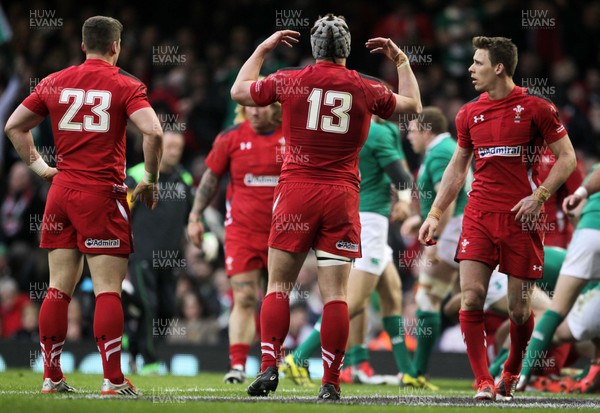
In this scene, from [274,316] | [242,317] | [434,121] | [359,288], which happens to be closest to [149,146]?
[274,316]

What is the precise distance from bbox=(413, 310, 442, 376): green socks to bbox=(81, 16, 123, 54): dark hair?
430 centimetres

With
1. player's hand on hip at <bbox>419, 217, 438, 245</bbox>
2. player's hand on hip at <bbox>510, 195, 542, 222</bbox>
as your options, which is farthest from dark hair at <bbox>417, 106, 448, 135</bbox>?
player's hand on hip at <bbox>510, 195, 542, 222</bbox>

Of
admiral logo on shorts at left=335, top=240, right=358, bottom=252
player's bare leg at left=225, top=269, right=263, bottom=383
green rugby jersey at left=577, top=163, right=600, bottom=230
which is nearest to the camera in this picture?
admiral logo on shorts at left=335, top=240, right=358, bottom=252

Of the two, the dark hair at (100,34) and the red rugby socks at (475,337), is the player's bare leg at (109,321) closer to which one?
the dark hair at (100,34)

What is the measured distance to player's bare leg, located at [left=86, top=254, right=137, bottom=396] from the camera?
24.2 ft

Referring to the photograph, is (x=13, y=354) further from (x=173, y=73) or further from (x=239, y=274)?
(x=173, y=73)

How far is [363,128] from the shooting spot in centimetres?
757

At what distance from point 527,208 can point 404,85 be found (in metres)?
1.22

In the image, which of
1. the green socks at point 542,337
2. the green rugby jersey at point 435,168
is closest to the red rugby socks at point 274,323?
the green socks at point 542,337

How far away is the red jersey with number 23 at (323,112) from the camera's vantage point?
7.46m

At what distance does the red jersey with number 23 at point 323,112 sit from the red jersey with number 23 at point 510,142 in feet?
2.90

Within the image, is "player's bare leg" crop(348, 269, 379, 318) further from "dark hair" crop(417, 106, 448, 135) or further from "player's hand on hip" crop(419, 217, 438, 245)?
"player's hand on hip" crop(419, 217, 438, 245)

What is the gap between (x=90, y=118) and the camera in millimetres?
7508

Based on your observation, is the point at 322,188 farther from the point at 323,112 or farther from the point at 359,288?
the point at 359,288
